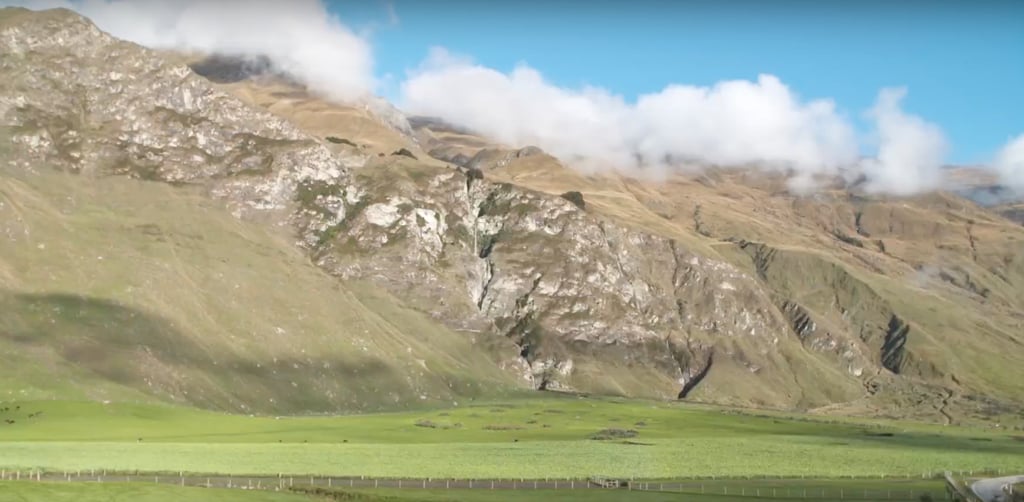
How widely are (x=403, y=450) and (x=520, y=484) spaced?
138 feet

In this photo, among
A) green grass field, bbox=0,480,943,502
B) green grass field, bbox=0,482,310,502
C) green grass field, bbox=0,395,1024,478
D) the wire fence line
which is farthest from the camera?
green grass field, bbox=0,395,1024,478

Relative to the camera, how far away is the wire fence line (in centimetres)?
9094

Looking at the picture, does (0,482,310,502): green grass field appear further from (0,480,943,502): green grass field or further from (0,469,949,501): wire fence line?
(0,469,949,501): wire fence line

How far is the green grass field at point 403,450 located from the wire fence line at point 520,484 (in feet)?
14.9

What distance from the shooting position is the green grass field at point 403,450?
110188 millimetres

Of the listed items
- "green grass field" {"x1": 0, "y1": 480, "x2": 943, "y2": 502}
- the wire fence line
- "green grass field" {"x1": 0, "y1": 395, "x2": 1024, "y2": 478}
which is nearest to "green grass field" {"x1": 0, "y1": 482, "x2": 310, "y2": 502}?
"green grass field" {"x1": 0, "y1": 480, "x2": 943, "y2": 502}

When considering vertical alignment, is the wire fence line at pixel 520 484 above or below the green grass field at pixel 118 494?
below

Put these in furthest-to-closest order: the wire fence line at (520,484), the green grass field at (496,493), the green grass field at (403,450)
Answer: the green grass field at (403,450)
the wire fence line at (520,484)
the green grass field at (496,493)

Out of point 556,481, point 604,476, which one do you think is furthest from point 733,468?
point 556,481

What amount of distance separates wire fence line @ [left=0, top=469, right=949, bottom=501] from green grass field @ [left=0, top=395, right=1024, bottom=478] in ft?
14.9

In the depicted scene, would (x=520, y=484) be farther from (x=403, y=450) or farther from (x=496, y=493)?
(x=403, y=450)

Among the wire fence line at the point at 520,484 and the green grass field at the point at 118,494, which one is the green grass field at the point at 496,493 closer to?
the green grass field at the point at 118,494

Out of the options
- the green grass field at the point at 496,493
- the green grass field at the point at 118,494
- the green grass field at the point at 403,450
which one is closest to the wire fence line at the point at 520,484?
the green grass field at the point at 496,493

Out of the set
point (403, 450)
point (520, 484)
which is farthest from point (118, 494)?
point (403, 450)
